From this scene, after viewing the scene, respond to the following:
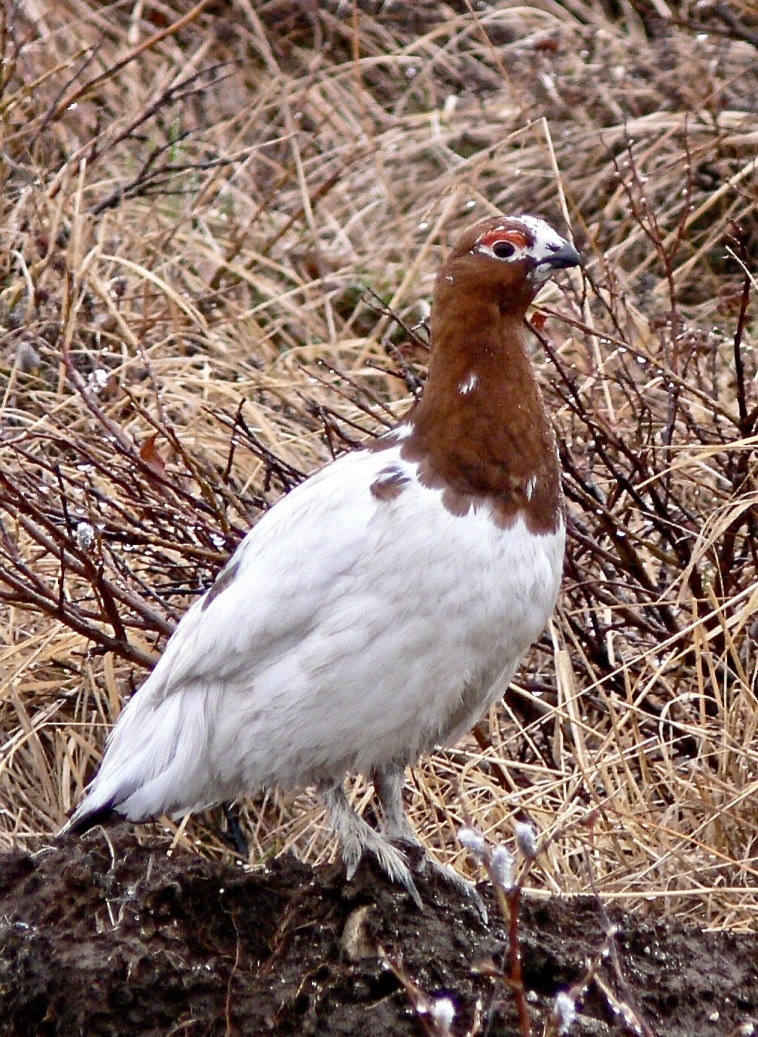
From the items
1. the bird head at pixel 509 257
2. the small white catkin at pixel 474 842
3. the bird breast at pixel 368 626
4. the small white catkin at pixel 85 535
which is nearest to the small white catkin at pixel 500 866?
the small white catkin at pixel 474 842

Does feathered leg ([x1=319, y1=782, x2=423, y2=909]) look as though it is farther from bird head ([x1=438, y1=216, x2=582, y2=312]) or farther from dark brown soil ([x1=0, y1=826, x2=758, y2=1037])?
bird head ([x1=438, y1=216, x2=582, y2=312])

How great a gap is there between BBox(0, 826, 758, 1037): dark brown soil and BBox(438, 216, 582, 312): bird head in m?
1.00

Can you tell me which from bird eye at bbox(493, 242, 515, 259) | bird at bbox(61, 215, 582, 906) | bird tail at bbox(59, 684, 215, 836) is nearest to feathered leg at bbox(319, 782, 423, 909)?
bird at bbox(61, 215, 582, 906)

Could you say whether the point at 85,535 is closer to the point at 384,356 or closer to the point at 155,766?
the point at 155,766

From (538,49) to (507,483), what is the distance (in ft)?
14.5

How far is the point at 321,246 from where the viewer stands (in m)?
6.12

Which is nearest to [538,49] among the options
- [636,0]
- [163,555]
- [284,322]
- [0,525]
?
[636,0]

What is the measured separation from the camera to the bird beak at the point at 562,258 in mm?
2781

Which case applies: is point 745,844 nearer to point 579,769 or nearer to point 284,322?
point 579,769

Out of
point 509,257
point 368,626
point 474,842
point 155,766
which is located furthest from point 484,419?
point 474,842

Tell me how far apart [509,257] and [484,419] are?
29 centimetres

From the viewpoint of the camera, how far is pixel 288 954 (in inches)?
103

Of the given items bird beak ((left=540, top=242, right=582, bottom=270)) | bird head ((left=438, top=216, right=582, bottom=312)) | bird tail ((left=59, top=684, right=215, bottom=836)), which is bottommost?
bird tail ((left=59, top=684, right=215, bottom=836))

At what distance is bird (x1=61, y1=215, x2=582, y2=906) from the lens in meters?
2.60
